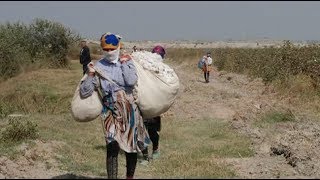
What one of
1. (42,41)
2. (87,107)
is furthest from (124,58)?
(42,41)

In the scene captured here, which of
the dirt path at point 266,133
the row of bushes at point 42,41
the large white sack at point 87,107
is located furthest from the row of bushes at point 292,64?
the large white sack at point 87,107

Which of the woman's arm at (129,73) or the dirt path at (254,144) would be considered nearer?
the woman's arm at (129,73)

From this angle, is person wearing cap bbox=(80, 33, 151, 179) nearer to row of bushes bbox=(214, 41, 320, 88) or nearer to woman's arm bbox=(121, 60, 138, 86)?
woman's arm bbox=(121, 60, 138, 86)

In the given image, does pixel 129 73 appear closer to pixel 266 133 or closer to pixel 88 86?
pixel 88 86

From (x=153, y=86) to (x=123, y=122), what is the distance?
0.60 metres

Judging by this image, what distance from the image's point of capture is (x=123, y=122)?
566cm

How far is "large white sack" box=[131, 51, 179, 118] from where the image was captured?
5.90 metres

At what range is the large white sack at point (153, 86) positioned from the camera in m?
5.90

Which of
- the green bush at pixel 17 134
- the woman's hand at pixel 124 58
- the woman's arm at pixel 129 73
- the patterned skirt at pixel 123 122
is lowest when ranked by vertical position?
the green bush at pixel 17 134

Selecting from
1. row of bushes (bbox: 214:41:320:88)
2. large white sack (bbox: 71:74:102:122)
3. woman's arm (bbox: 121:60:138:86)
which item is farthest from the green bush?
row of bushes (bbox: 214:41:320:88)

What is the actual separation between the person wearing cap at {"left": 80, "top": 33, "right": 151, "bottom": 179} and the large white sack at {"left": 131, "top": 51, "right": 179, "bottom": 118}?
142 millimetres

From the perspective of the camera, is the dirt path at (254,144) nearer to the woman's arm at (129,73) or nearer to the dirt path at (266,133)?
the dirt path at (266,133)

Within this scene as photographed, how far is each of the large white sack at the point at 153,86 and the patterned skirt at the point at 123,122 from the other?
0.54 ft

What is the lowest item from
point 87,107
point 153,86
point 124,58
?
point 87,107
